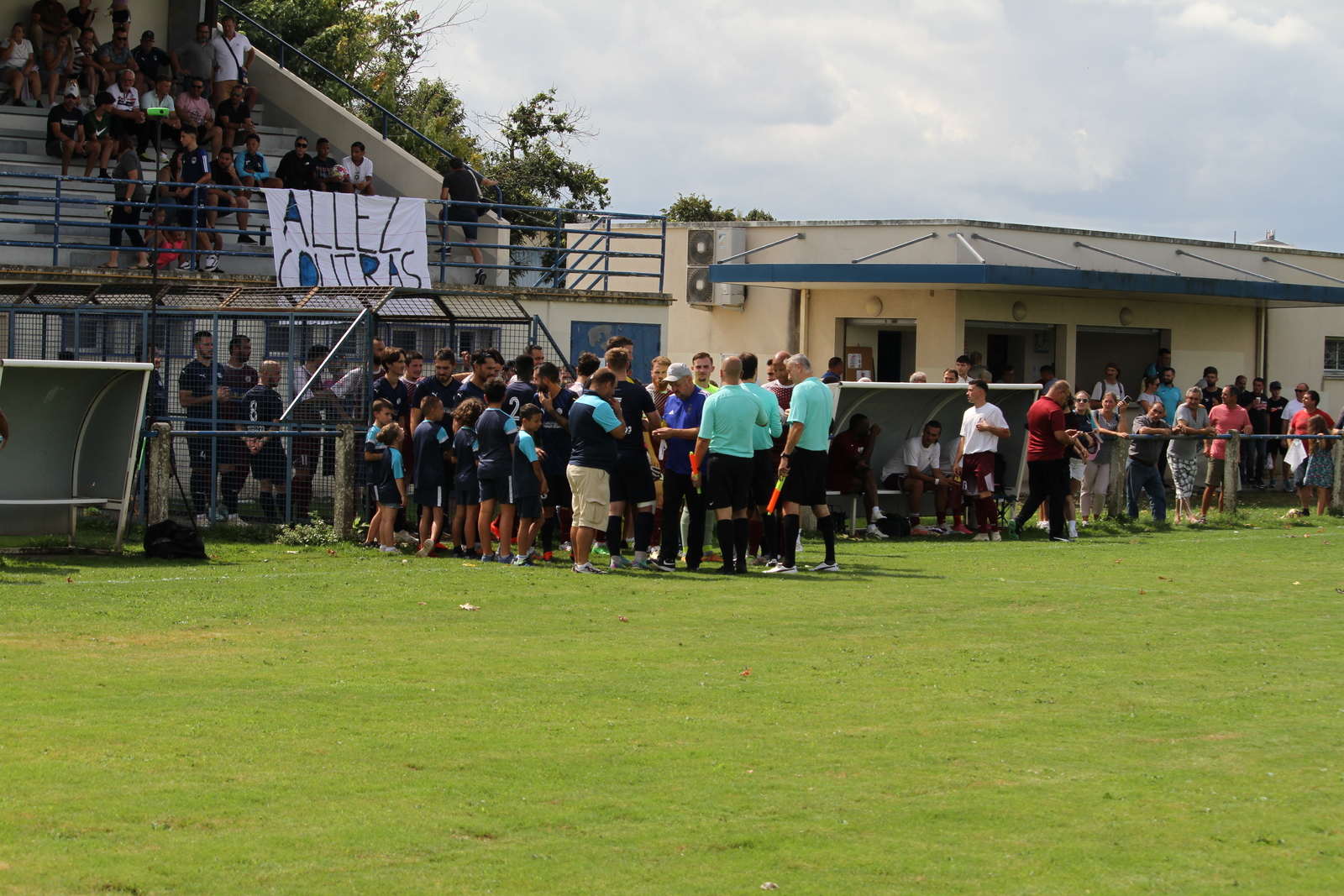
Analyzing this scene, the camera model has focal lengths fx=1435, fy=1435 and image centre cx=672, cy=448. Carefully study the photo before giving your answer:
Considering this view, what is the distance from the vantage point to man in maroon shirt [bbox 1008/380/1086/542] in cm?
1691

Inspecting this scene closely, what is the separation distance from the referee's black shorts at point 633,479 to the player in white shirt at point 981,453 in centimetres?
497

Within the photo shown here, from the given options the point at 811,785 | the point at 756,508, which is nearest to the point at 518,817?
the point at 811,785

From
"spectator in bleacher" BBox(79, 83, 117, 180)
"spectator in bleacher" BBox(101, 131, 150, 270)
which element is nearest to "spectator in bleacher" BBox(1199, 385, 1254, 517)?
"spectator in bleacher" BBox(101, 131, 150, 270)

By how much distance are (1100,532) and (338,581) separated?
10.4 m

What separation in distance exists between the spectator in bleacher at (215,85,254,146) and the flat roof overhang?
925 cm

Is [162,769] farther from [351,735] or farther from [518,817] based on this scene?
[518,817]

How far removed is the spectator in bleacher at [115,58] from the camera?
24422mm

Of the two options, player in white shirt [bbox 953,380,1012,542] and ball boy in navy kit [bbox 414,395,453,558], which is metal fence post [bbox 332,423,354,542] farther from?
player in white shirt [bbox 953,380,1012,542]

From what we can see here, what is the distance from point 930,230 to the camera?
2819 centimetres

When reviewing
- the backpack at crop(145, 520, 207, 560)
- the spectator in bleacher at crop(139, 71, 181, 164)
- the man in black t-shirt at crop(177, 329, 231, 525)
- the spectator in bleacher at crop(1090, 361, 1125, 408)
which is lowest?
the backpack at crop(145, 520, 207, 560)

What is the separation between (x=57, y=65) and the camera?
24.8 m

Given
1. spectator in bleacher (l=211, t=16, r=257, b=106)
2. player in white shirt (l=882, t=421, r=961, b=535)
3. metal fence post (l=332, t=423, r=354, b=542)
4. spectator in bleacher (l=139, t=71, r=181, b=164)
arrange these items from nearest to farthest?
1. metal fence post (l=332, t=423, r=354, b=542)
2. player in white shirt (l=882, t=421, r=961, b=535)
3. spectator in bleacher (l=139, t=71, r=181, b=164)
4. spectator in bleacher (l=211, t=16, r=257, b=106)

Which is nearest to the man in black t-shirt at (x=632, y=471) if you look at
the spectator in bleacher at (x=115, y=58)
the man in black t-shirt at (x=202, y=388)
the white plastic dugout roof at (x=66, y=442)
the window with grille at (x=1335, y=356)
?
the white plastic dugout roof at (x=66, y=442)

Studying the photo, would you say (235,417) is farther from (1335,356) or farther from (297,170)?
(1335,356)
